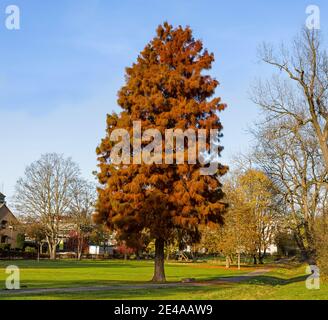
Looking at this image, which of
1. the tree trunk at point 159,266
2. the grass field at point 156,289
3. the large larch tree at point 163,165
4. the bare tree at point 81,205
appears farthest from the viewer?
the bare tree at point 81,205

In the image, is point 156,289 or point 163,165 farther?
point 163,165

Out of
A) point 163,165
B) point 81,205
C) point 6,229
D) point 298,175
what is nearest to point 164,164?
point 163,165

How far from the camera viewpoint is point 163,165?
27.5m

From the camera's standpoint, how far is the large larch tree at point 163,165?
1089 inches

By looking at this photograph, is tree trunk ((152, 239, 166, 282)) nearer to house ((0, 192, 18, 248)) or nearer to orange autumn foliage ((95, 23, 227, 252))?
orange autumn foliage ((95, 23, 227, 252))

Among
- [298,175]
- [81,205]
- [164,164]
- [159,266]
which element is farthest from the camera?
[81,205]

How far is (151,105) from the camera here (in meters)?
28.4

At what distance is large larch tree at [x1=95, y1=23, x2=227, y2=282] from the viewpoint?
2767 centimetres

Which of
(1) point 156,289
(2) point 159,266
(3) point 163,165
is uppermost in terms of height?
(3) point 163,165

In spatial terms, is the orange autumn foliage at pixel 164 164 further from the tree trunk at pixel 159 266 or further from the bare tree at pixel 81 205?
the bare tree at pixel 81 205

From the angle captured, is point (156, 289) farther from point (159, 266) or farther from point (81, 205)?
point (81, 205)

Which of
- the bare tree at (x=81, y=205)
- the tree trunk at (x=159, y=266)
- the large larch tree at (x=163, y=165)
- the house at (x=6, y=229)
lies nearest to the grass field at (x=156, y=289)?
the tree trunk at (x=159, y=266)

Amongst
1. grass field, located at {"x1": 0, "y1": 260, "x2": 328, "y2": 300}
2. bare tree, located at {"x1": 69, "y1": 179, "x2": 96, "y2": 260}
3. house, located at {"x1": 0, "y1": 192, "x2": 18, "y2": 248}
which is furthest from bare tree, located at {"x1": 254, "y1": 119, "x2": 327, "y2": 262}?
house, located at {"x1": 0, "y1": 192, "x2": 18, "y2": 248}
